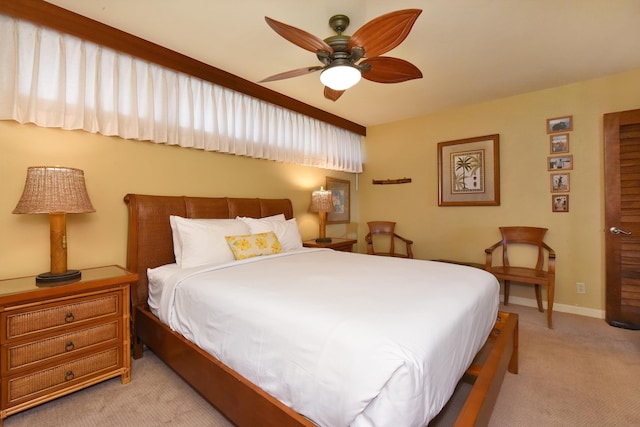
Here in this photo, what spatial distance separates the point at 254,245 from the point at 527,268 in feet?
10.2

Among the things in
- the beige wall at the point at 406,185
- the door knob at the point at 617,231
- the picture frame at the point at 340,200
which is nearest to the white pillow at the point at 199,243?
the beige wall at the point at 406,185

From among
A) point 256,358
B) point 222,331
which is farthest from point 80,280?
point 256,358

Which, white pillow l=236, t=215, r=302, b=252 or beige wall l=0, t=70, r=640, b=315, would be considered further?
white pillow l=236, t=215, r=302, b=252

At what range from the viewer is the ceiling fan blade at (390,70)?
1.92 meters

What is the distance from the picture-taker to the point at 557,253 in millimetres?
3211

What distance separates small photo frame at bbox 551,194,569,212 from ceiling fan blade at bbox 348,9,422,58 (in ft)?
9.05

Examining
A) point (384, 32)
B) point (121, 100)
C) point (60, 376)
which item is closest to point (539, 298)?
point (384, 32)

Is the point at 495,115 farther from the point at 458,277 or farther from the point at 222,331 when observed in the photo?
the point at 222,331

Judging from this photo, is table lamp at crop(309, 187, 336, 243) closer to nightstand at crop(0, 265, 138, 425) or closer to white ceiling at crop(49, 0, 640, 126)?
white ceiling at crop(49, 0, 640, 126)

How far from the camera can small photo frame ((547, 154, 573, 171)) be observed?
3.12 metres

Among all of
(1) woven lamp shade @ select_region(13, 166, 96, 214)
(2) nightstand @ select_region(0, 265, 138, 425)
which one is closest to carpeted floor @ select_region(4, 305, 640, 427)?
(2) nightstand @ select_region(0, 265, 138, 425)

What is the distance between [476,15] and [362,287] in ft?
6.60

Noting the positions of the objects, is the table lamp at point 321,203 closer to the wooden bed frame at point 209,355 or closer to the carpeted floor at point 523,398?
the wooden bed frame at point 209,355

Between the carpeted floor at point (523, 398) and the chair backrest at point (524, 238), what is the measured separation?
1094 mm
